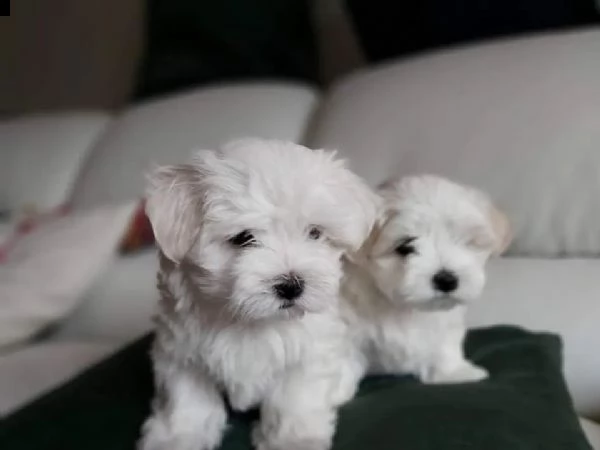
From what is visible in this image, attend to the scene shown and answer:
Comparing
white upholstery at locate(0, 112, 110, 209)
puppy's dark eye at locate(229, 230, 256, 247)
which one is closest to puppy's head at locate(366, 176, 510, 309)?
puppy's dark eye at locate(229, 230, 256, 247)

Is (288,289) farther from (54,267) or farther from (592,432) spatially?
(54,267)

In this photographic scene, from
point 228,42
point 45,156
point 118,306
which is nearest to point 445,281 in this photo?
point 118,306

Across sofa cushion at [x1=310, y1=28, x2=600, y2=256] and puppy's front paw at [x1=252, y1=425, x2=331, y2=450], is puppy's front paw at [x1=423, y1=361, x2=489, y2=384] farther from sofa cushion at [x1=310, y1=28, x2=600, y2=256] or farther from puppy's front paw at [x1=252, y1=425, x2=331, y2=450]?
sofa cushion at [x1=310, y1=28, x2=600, y2=256]

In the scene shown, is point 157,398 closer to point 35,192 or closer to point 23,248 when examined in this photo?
point 23,248

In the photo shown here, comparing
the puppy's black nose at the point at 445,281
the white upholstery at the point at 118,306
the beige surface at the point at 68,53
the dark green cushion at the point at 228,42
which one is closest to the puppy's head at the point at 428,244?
the puppy's black nose at the point at 445,281

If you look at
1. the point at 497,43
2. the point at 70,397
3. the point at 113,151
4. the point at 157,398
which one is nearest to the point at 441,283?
the point at 157,398

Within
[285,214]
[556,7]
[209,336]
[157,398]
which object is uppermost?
[556,7]
